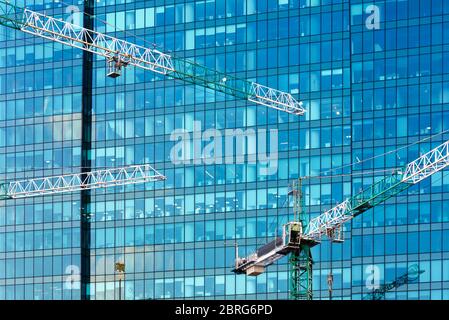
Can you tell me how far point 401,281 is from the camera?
5094 inches

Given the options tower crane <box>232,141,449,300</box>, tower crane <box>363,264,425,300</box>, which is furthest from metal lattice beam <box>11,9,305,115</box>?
tower crane <box>363,264,425,300</box>

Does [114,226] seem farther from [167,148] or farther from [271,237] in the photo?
[271,237]

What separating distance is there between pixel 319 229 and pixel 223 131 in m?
18.4

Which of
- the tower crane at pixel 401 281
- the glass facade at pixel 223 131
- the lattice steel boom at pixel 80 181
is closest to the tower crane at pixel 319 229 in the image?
the glass facade at pixel 223 131

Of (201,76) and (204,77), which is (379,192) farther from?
(201,76)

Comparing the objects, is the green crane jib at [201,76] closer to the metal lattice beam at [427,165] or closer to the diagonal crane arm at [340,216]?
the diagonal crane arm at [340,216]

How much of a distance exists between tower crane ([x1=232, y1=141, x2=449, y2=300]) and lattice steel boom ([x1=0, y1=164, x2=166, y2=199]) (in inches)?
708

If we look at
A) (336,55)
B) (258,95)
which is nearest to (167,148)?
(258,95)

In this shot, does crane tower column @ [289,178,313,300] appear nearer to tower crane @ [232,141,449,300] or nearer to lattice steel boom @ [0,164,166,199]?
tower crane @ [232,141,449,300]

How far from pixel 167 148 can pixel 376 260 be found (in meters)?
29.6

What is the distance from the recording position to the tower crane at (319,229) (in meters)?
130

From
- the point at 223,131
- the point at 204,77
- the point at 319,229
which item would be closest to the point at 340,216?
the point at 319,229

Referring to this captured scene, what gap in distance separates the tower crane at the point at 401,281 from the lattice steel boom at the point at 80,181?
29.5m

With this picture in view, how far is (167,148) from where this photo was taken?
144m
